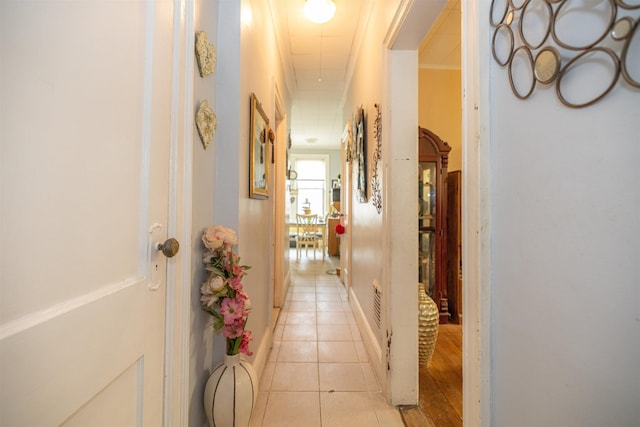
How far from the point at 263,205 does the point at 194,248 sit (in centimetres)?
93

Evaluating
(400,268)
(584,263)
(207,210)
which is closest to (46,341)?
(207,210)

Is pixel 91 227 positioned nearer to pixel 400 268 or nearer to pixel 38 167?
pixel 38 167

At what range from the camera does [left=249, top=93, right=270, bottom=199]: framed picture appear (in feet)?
4.83

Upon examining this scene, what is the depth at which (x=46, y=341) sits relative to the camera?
0.43m

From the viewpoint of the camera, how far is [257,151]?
162 cm

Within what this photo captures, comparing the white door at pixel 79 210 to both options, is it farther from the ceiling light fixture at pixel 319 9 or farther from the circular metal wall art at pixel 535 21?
the ceiling light fixture at pixel 319 9

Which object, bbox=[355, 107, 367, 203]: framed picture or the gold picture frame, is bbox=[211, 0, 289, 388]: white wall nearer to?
A: the gold picture frame

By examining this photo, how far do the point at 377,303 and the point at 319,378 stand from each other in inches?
24.7

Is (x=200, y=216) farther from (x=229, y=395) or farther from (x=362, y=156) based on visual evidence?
(x=362, y=156)

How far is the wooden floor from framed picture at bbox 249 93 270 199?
1507mm

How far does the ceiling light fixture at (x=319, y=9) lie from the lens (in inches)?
80.7

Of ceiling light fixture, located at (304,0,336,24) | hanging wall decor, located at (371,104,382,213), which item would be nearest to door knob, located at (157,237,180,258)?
hanging wall decor, located at (371,104,382,213)

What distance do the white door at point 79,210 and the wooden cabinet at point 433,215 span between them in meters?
2.31

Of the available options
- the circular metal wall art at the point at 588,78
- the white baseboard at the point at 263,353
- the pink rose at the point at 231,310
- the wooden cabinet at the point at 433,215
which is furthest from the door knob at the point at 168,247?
the wooden cabinet at the point at 433,215
